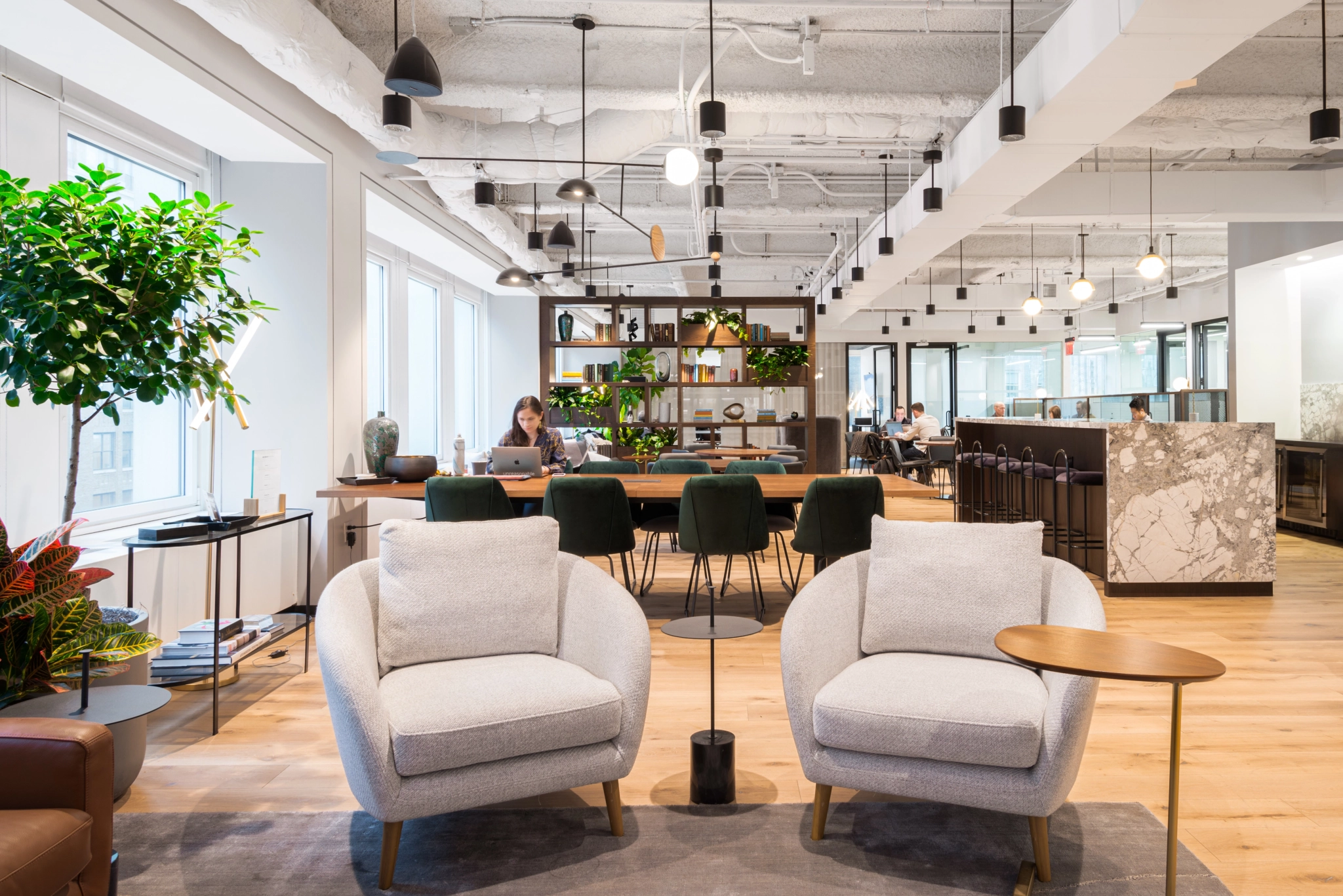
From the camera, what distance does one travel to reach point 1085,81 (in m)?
4.38

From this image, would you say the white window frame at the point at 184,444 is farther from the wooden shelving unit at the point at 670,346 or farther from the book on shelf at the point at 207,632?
the wooden shelving unit at the point at 670,346

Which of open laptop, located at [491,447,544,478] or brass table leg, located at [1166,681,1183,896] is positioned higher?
open laptop, located at [491,447,544,478]

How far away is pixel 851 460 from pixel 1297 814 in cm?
1513

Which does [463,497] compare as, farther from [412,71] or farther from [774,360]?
[774,360]

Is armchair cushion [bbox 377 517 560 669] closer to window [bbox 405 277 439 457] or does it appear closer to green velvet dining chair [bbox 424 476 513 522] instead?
green velvet dining chair [bbox 424 476 513 522]

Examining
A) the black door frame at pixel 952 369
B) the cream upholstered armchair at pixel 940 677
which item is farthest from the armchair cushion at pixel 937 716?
the black door frame at pixel 952 369

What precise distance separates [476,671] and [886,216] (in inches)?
298

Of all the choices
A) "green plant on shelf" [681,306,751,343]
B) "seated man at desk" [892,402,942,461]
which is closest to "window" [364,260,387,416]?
"green plant on shelf" [681,306,751,343]

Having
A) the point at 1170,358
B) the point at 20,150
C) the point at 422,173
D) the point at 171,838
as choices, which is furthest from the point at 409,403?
the point at 1170,358

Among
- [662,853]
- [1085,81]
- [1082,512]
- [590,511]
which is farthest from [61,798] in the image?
[1082,512]

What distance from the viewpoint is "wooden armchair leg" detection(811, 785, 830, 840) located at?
241 cm

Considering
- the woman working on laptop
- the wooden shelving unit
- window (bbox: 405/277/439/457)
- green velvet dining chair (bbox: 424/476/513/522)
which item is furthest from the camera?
window (bbox: 405/277/439/457)

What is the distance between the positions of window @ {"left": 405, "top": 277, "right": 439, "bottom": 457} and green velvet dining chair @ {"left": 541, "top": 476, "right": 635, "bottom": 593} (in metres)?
4.54

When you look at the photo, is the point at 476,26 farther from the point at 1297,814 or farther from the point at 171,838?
the point at 1297,814
